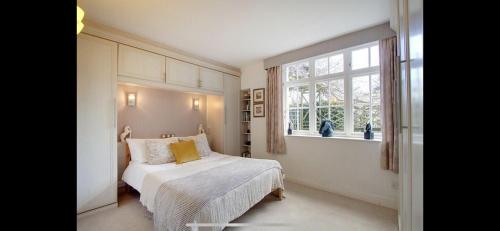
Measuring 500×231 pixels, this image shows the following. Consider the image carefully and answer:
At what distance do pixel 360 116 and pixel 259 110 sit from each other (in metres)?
1.77

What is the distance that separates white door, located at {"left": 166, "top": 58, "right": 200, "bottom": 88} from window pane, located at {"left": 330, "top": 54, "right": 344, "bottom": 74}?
7.44 feet

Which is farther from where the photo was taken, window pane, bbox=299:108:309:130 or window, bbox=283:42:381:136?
window pane, bbox=299:108:309:130

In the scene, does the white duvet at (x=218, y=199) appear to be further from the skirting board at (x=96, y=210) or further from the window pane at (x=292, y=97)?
the window pane at (x=292, y=97)

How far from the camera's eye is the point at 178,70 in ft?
10.2

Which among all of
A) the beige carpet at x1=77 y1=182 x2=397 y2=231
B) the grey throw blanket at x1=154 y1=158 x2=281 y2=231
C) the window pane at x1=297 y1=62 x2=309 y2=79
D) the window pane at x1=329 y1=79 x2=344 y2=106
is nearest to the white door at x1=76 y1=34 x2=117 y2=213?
the beige carpet at x1=77 y1=182 x2=397 y2=231

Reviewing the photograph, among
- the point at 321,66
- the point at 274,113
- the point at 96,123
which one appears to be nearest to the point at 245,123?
the point at 274,113

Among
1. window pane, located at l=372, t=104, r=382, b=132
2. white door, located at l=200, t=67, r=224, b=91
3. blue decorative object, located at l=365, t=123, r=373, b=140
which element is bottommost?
blue decorative object, located at l=365, t=123, r=373, b=140

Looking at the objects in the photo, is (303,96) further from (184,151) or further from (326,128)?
(184,151)

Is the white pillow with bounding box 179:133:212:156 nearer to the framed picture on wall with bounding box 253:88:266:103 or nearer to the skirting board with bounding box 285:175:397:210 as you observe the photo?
the framed picture on wall with bounding box 253:88:266:103

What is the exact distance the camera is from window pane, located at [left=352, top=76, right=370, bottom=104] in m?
2.64
